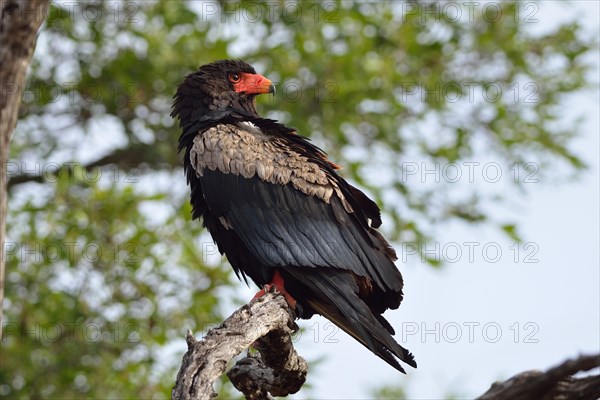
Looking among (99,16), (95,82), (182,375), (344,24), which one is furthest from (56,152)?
(182,375)

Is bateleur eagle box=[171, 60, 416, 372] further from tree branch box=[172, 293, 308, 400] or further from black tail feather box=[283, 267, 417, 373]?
tree branch box=[172, 293, 308, 400]

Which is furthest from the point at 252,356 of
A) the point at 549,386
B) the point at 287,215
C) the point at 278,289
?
the point at 549,386

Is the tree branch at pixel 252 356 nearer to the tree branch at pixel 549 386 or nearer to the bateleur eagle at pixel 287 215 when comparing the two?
the bateleur eagle at pixel 287 215

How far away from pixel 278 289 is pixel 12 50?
2013 millimetres

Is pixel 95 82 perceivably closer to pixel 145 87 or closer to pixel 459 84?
pixel 145 87

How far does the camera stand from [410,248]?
10.9m

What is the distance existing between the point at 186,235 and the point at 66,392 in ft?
6.63

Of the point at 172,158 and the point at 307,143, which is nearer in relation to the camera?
the point at 307,143

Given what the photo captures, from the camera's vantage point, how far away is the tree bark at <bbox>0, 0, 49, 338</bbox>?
16.1 ft

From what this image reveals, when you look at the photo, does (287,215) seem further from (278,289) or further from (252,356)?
(252,356)

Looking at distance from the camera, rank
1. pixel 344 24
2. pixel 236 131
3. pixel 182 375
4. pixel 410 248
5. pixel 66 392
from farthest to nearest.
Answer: pixel 344 24 → pixel 410 248 → pixel 66 392 → pixel 236 131 → pixel 182 375

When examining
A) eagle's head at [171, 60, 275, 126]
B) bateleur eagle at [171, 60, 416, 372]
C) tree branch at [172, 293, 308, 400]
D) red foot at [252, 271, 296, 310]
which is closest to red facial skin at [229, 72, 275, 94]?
eagle's head at [171, 60, 275, 126]

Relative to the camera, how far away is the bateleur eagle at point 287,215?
227 inches

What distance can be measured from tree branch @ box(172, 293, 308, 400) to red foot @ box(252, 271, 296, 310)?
0.22 metres
